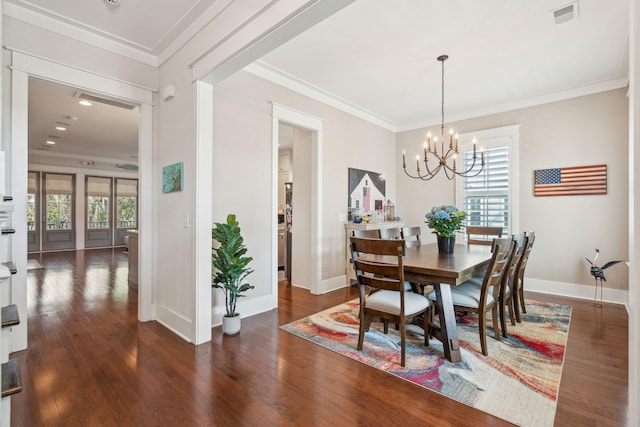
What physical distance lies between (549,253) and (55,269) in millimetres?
8931

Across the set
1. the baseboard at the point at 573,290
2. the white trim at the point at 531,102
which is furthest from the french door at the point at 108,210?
the baseboard at the point at 573,290

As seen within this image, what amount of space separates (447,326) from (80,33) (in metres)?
4.06

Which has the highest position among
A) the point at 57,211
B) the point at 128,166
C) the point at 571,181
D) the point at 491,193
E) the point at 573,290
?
the point at 128,166

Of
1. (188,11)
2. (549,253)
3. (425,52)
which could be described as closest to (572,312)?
(549,253)

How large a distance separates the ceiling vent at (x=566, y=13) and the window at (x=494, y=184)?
2.20 metres

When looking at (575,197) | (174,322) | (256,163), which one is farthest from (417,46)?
(174,322)

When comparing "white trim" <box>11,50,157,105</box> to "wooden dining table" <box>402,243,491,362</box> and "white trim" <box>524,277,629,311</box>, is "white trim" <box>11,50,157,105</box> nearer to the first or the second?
"wooden dining table" <box>402,243,491,362</box>

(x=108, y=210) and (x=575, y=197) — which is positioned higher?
(x=575, y=197)

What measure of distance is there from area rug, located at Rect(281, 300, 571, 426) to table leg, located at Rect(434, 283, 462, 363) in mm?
68

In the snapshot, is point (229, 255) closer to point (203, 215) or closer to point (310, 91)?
point (203, 215)

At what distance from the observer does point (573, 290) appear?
4.28 meters

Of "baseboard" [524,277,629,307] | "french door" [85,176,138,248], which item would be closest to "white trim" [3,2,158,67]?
"baseboard" [524,277,629,307]

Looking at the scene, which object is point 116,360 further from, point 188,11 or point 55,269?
point 55,269

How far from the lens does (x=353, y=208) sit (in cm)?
505
